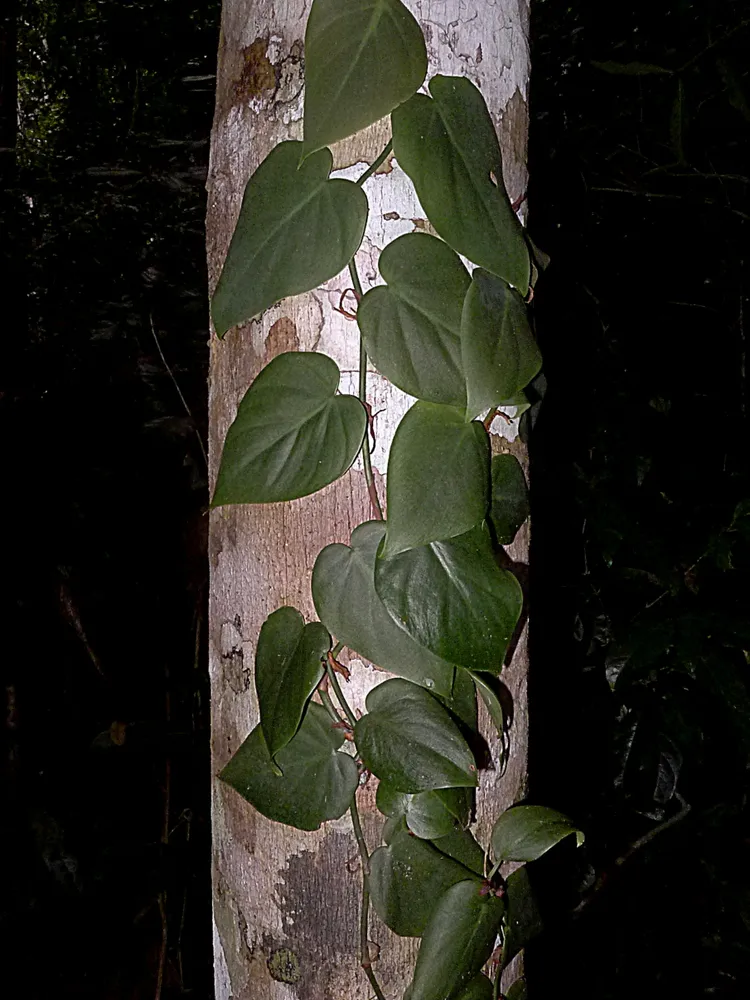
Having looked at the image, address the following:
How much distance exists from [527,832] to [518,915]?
0.07 m

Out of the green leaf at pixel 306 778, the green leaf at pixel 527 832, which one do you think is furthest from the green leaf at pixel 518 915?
the green leaf at pixel 306 778

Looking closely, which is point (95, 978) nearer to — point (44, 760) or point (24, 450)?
point (44, 760)

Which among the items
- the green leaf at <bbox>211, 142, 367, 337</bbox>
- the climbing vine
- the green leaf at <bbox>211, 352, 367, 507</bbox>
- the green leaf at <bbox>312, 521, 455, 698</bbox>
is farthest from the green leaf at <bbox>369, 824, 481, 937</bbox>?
the green leaf at <bbox>211, 142, 367, 337</bbox>

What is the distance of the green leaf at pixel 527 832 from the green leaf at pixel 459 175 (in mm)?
322

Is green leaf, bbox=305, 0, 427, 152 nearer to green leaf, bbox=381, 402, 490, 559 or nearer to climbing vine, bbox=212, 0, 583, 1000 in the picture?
climbing vine, bbox=212, 0, 583, 1000

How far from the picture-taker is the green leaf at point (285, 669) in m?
0.48

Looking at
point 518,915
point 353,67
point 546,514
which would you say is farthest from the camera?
point 546,514

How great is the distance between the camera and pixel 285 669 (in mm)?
493

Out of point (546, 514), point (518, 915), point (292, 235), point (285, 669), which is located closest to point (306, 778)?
point (285, 669)

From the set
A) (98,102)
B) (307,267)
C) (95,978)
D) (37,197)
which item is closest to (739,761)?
(307,267)

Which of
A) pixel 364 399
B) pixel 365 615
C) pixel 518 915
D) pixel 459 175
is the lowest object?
pixel 518 915

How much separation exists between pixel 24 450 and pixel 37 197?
1.99 ft

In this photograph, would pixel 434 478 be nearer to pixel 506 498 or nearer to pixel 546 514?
pixel 506 498

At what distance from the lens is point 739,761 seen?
4.38 feet
